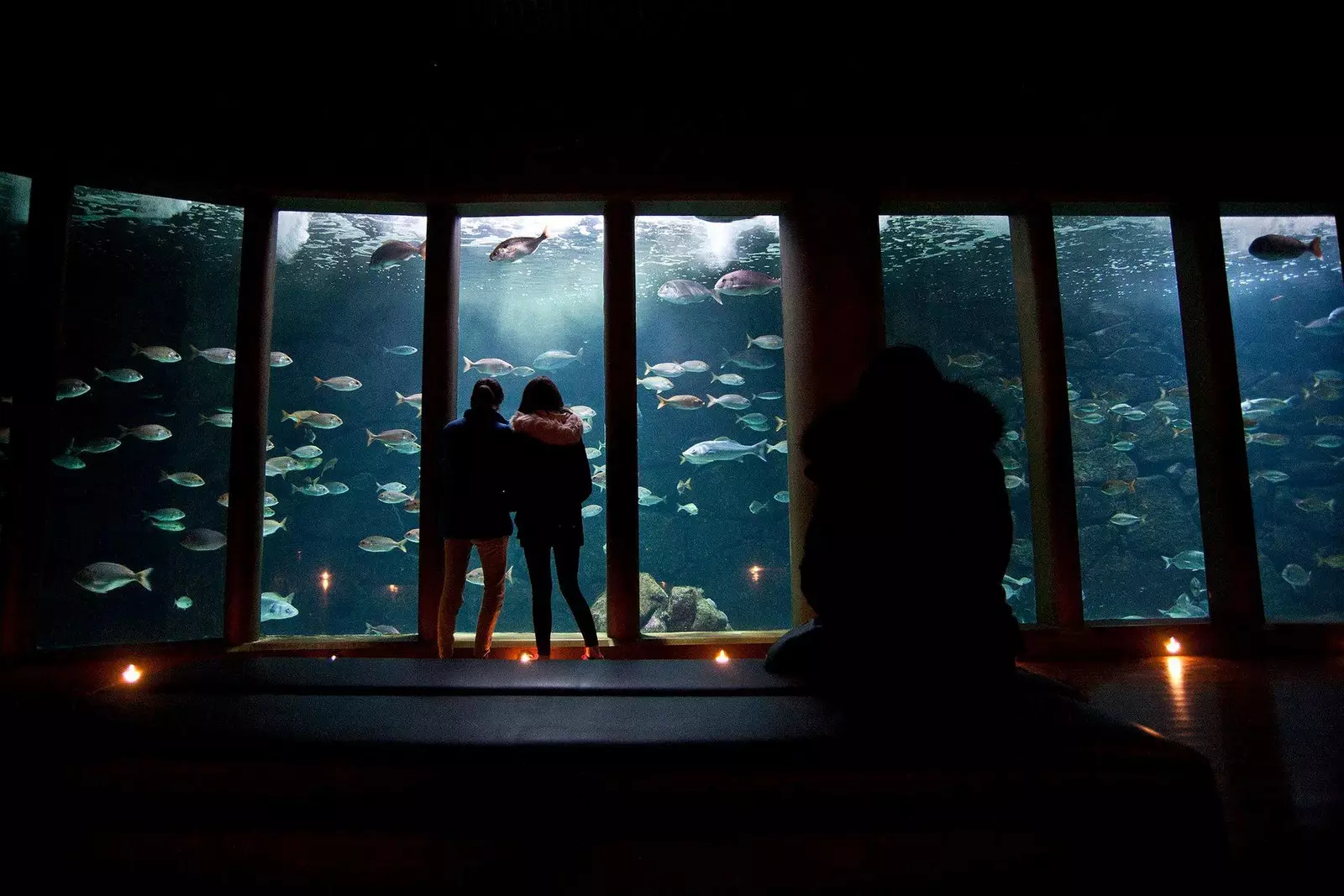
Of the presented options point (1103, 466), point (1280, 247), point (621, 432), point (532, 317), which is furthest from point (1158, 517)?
point (532, 317)

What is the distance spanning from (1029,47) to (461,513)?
18.4 ft

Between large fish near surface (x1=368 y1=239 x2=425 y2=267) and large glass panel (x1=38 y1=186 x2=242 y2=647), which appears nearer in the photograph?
large fish near surface (x1=368 y1=239 x2=425 y2=267)

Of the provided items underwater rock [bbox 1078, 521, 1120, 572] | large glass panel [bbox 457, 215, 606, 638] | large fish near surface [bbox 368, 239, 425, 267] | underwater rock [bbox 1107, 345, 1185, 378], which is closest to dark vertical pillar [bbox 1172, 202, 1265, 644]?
large fish near surface [bbox 368, 239, 425, 267]

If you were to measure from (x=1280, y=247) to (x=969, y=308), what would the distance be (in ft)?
36.6

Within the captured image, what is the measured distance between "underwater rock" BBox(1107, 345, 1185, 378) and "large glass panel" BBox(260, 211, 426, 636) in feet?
70.3

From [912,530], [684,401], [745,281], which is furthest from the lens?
[684,401]

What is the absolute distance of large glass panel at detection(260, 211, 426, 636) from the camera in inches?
605

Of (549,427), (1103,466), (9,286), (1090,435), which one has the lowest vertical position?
(549,427)

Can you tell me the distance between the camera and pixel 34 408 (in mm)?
4348

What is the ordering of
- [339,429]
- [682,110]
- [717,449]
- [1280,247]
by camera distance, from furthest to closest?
1. [339,429]
2. [717,449]
3. [1280,247]
4. [682,110]

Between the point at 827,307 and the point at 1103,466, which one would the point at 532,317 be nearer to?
the point at 827,307

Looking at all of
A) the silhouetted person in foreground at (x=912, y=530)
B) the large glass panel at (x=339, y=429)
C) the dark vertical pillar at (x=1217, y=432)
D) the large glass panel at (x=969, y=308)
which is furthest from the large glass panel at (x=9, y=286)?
the large glass panel at (x=969, y=308)

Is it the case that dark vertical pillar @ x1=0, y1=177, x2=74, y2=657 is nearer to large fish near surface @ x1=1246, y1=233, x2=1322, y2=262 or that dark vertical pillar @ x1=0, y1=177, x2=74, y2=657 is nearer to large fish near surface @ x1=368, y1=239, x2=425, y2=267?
large fish near surface @ x1=368, y1=239, x2=425, y2=267

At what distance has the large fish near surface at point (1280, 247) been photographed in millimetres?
5426
